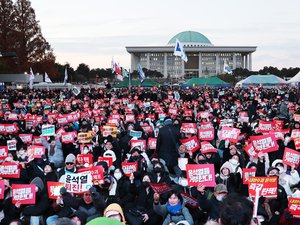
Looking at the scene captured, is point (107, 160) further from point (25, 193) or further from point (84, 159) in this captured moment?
point (25, 193)

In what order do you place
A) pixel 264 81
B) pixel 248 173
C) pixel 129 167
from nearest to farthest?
→ 1. pixel 248 173
2. pixel 129 167
3. pixel 264 81

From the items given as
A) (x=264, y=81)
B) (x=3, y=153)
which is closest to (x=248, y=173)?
(x=3, y=153)

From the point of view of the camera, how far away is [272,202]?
594cm

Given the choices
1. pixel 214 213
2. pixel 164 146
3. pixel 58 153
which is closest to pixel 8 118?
pixel 58 153

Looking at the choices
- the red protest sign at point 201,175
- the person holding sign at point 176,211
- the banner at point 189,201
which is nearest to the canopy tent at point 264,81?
the red protest sign at point 201,175

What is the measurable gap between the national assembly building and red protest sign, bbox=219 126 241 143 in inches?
4385

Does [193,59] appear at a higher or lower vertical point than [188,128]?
higher

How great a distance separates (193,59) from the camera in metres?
126

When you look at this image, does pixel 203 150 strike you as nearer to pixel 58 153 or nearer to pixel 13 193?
pixel 58 153

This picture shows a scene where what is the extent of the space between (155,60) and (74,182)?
408 ft

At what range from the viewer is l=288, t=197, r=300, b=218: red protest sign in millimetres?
5432

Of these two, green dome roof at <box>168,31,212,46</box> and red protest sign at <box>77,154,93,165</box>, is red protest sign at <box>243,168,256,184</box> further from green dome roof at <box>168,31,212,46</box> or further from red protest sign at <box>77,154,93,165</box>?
green dome roof at <box>168,31,212,46</box>

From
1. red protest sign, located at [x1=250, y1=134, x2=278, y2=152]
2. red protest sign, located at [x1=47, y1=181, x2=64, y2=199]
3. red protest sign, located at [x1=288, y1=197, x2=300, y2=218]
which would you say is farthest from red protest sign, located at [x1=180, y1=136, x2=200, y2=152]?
red protest sign, located at [x1=288, y1=197, x2=300, y2=218]

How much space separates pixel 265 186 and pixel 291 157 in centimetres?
213
